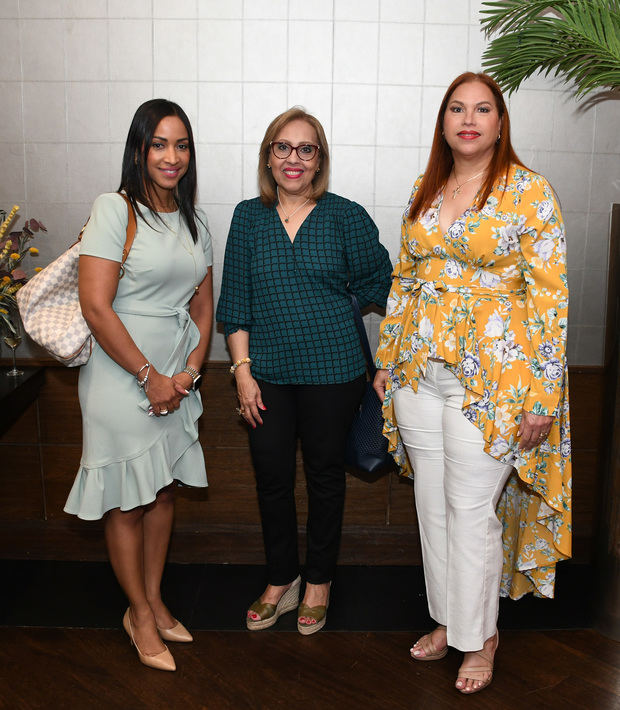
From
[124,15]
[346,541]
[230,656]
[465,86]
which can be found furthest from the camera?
[346,541]

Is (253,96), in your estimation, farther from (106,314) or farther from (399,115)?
(106,314)

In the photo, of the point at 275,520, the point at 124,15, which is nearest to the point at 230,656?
the point at 275,520

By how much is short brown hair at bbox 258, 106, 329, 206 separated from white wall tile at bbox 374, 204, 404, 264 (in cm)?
52

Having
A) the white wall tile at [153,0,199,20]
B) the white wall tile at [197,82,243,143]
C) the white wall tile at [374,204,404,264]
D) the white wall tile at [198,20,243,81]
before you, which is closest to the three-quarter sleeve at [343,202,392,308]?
the white wall tile at [374,204,404,264]

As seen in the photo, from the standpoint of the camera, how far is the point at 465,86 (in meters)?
1.91

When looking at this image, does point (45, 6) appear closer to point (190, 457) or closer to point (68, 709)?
point (190, 457)

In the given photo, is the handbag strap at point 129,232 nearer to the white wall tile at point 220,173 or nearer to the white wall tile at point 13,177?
the white wall tile at point 220,173

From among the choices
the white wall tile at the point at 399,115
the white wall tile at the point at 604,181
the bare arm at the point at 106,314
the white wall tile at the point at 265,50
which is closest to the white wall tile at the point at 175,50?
the white wall tile at the point at 265,50

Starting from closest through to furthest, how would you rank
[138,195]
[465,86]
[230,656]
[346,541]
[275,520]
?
[465,86]
[138,195]
[230,656]
[275,520]
[346,541]

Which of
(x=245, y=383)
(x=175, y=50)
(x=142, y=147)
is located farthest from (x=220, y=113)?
(x=245, y=383)

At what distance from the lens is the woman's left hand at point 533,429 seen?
189 cm

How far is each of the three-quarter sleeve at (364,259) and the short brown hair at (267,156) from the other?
0.13 metres

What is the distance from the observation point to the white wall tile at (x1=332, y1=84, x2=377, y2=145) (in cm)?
266

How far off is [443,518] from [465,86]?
1.24m
